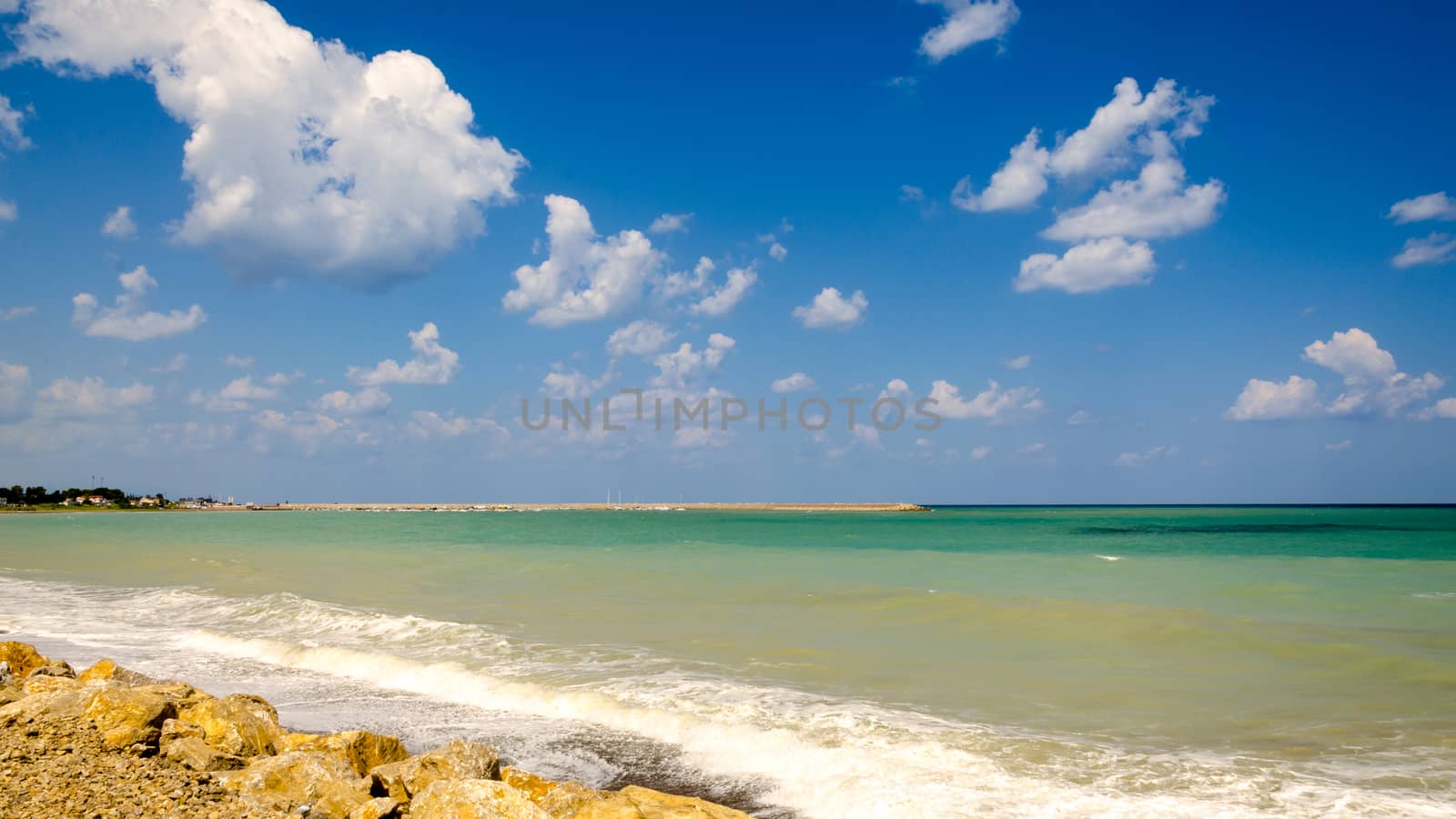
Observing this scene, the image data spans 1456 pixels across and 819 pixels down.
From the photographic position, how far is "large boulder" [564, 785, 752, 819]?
5461mm

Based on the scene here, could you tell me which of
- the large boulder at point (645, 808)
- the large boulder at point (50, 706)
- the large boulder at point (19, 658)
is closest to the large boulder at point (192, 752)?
the large boulder at point (50, 706)

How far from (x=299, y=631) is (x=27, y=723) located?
868 centimetres

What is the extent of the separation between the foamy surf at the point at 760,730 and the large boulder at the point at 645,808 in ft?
3.77

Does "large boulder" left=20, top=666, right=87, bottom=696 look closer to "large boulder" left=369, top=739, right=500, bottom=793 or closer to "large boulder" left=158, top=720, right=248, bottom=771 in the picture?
"large boulder" left=158, top=720, right=248, bottom=771

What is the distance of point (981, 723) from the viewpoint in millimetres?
8891

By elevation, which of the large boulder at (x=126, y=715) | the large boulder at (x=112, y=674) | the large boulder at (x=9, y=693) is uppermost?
the large boulder at (x=126, y=715)

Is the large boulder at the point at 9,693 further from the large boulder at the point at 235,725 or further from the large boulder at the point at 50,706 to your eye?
the large boulder at the point at 235,725

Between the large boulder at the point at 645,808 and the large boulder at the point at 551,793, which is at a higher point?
the large boulder at the point at 645,808

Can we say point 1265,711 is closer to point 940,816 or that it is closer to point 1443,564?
point 940,816

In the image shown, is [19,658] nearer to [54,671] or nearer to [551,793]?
[54,671]

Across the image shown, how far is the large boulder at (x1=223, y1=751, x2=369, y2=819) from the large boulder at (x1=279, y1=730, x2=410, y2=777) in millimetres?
475

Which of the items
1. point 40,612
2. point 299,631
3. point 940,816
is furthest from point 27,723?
point 40,612

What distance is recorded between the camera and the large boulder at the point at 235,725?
6.97 m

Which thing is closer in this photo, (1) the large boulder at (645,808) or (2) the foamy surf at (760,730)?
(1) the large boulder at (645,808)
